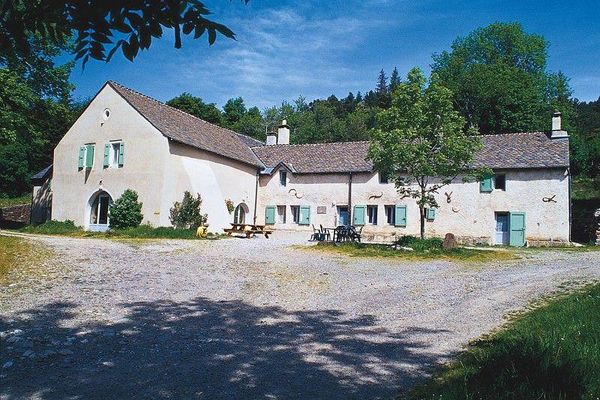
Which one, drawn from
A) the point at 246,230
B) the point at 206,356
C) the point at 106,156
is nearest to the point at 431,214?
the point at 246,230

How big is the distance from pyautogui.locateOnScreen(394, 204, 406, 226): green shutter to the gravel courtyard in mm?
13396

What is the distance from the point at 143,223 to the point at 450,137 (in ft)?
Result: 49.5

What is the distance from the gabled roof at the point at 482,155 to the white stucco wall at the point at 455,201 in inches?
19.2

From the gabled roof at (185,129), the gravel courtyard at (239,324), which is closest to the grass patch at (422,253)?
the gravel courtyard at (239,324)

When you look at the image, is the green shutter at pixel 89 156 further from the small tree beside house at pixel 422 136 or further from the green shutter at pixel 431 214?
the green shutter at pixel 431 214

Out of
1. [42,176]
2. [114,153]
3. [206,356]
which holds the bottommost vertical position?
[206,356]

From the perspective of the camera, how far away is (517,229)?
24250mm

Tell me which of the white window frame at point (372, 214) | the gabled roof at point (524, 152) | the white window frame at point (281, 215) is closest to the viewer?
the gabled roof at point (524, 152)

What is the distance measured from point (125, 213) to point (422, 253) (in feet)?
46.8

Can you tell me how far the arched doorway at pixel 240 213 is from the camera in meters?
28.6

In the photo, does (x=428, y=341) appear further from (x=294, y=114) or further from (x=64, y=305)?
(x=294, y=114)

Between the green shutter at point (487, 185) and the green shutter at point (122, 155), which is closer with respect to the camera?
the green shutter at point (122, 155)

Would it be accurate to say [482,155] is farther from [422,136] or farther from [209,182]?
[209,182]

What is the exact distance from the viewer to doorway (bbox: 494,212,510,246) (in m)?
24.9
